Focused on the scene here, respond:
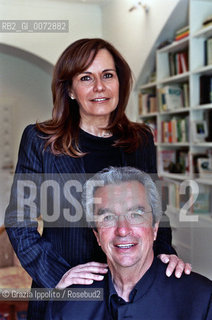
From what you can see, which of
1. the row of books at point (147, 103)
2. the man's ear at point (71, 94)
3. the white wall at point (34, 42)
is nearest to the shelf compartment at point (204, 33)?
the row of books at point (147, 103)

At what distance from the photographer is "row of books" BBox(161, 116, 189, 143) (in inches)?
144

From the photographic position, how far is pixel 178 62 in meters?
3.80

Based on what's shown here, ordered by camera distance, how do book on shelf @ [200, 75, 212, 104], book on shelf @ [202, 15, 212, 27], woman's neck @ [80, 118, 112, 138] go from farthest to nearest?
book on shelf @ [200, 75, 212, 104] → book on shelf @ [202, 15, 212, 27] → woman's neck @ [80, 118, 112, 138]

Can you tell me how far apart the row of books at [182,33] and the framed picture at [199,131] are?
81cm

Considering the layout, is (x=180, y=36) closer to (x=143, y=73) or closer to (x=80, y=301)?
(x=143, y=73)

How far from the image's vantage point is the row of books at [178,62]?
371 centimetres

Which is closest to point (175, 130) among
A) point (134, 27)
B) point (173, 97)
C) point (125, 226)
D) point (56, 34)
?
point (173, 97)

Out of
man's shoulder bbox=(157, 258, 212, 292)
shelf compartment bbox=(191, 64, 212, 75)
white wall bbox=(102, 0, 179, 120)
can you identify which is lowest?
man's shoulder bbox=(157, 258, 212, 292)

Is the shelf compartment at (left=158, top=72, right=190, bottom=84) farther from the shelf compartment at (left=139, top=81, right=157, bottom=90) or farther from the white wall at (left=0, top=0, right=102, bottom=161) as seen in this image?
the white wall at (left=0, top=0, right=102, bottom=161)

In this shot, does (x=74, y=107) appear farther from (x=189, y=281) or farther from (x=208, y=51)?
(x=208, y=51)

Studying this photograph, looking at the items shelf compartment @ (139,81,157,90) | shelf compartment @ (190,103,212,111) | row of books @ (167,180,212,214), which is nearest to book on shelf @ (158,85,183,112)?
shelf compartment @ (139,81,157,90)

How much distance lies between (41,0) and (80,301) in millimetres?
3757

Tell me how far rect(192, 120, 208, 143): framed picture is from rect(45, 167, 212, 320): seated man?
236cm

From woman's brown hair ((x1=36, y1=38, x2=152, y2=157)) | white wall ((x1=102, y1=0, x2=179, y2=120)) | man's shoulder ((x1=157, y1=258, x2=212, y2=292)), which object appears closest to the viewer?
man's shoulder ((x1=157, y1=258, x2=212, y2=292))
